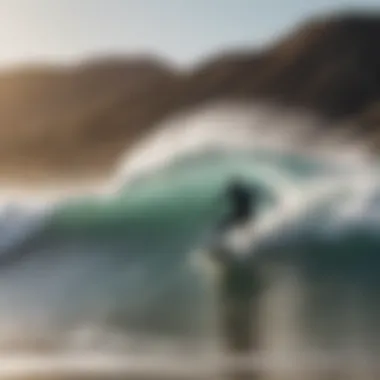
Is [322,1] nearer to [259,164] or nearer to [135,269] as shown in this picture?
[259,164]

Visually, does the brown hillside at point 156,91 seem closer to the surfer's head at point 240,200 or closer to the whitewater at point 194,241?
the whitewater at point 194,241

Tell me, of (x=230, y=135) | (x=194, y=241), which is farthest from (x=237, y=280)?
(x=230, y=135)

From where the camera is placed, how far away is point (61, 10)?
3.55 feet

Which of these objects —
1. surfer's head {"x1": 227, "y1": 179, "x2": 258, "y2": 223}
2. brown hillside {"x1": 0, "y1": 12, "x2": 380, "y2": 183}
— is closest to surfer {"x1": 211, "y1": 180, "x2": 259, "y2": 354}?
surfer's head {"x1": 227, "y1": 179, "x2": 258, "y2": 223}

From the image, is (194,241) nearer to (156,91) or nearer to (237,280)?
(237,280)

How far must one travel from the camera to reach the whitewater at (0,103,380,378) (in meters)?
1.01

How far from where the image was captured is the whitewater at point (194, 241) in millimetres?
1006

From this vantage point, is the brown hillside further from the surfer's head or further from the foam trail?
the surfer's head

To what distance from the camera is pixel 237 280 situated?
1023 millimetres

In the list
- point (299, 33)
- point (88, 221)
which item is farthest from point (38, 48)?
point (299, 33)

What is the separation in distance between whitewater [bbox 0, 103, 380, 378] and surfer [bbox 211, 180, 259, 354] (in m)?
0.01

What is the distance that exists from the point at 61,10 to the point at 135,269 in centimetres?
40

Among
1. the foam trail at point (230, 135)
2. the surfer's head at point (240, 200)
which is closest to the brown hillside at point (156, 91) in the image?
the foam trail at point (230, 135)

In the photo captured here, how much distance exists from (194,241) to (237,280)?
0.08 meters
